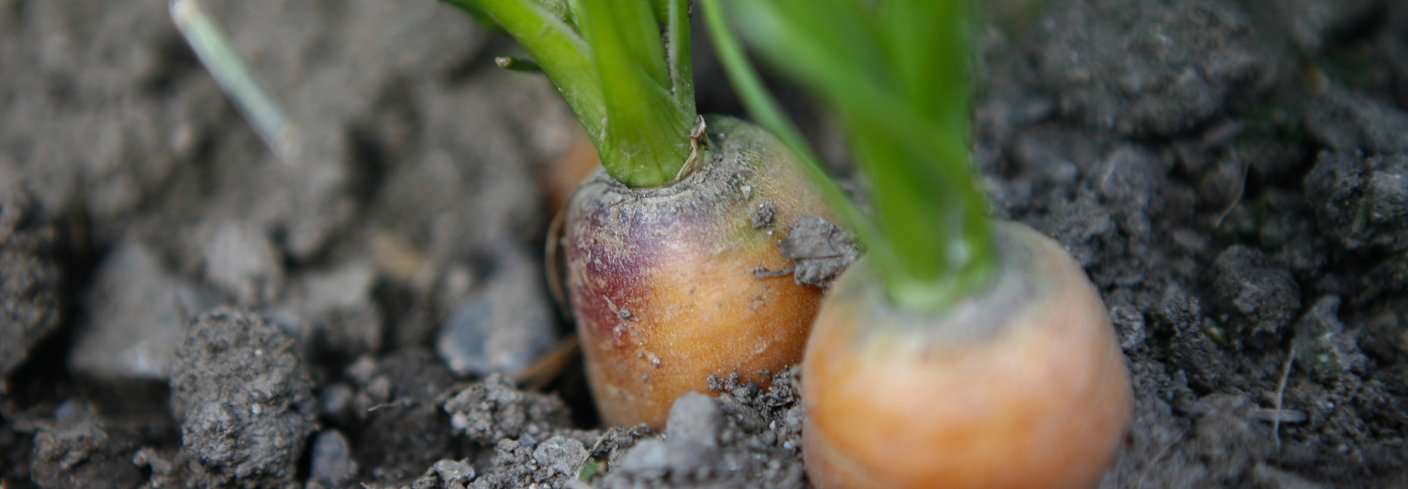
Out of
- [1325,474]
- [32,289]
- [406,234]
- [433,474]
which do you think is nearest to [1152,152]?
[1325,474]

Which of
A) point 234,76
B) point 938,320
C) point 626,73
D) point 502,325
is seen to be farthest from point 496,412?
point 234,76

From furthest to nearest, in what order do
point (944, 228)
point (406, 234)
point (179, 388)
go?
point (406, 234) → point (179, 388) → point (944, 228)

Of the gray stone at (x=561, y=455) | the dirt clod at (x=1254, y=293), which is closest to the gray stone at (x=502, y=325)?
the gray stone at (x=561, y=455)

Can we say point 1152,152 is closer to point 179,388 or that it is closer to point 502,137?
point 502,137

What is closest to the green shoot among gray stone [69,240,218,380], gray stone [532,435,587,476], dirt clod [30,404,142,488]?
gray stone [69,240,218,380]

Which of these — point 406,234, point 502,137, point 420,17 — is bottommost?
point 406,234

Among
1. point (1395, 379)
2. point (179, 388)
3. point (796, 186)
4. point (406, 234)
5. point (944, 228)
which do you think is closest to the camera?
point (944, 228)

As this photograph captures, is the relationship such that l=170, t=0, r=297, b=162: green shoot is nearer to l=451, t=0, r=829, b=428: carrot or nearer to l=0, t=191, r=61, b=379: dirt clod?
l=0, t=191, r=61, b=379: dirt clod

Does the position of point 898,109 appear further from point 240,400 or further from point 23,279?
point 23,279
